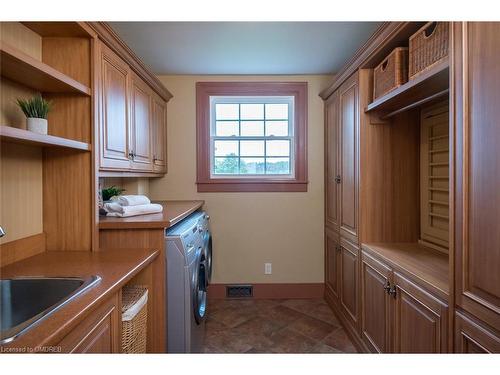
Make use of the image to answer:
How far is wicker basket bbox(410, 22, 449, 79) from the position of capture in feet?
4.16

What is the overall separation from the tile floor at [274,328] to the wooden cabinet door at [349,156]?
852 mm

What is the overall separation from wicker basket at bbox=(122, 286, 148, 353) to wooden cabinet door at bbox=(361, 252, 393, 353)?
1.39m

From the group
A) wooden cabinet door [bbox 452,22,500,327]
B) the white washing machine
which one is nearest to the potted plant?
the white washing machine

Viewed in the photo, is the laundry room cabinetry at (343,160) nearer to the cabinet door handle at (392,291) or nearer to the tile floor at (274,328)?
the cabinet door handle at (392,291)

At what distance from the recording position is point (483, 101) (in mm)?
954

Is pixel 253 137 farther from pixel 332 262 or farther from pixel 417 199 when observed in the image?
pixel 417 199

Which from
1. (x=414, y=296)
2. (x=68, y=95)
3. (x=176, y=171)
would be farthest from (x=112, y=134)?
(x=414, y=296)

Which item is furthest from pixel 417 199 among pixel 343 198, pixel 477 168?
pixel 477 168

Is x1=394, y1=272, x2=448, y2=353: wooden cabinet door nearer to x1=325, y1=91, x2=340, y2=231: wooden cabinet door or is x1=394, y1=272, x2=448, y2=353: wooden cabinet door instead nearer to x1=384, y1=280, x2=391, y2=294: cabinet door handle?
x1=384, y1=280, x2=391, y2=294: cabinet door handle

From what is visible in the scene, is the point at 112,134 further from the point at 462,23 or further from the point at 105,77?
the point at 462,23

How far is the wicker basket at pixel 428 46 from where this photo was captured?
1.27 meters

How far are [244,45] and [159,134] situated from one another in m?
1.17

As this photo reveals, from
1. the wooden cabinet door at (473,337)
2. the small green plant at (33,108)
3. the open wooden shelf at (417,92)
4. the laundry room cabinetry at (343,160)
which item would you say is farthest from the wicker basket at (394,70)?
the small green plant at (33,108)
